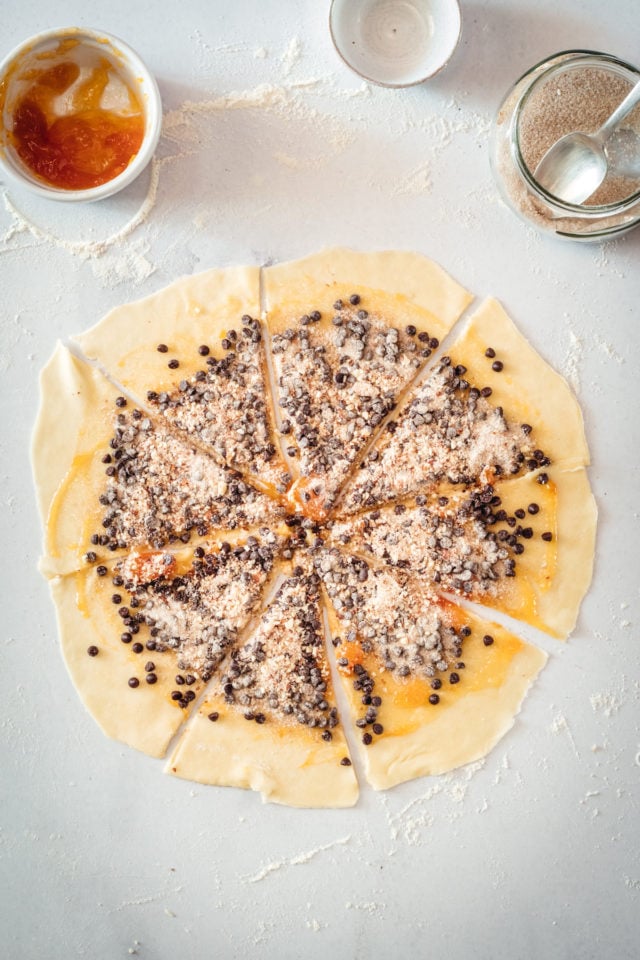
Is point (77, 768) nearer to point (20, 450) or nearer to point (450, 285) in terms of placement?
point (20, 450)

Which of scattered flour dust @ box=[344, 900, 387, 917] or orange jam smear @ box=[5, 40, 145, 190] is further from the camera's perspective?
scattered flour dust @ box=[344, 900, 387, 917]

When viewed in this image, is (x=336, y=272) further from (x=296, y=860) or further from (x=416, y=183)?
(x=296, y=860)

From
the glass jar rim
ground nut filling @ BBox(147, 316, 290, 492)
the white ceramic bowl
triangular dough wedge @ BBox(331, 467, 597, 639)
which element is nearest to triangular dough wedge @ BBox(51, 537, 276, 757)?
ground nut filling @ BBox(147, 316, 290, 492)

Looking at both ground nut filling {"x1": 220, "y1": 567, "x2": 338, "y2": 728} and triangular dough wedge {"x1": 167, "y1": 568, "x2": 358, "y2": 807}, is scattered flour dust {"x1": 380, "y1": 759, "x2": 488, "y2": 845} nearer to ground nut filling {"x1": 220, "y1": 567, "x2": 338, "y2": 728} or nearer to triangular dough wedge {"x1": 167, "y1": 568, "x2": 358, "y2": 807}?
triangular dough wedge {"x1": 167, "y1": 568, "x2": 358, "y2": 807}

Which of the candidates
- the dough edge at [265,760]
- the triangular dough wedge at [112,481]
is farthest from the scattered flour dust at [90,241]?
the dough edge at [265,760]

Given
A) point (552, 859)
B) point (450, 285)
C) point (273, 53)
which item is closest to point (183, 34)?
point (273, 53)

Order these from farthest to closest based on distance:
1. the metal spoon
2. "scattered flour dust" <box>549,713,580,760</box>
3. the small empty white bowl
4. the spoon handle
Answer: "scattered flour dust" <box>549,713,580,760</box>
the small empty white bowl
the metal spoon
the spoon handle

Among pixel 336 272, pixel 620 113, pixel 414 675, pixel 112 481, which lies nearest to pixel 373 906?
pixel 414 675

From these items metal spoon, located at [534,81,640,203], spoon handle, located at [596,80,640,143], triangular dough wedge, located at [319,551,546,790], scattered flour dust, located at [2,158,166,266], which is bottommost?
triangular dough wedge, located at [319,551,546,790]
